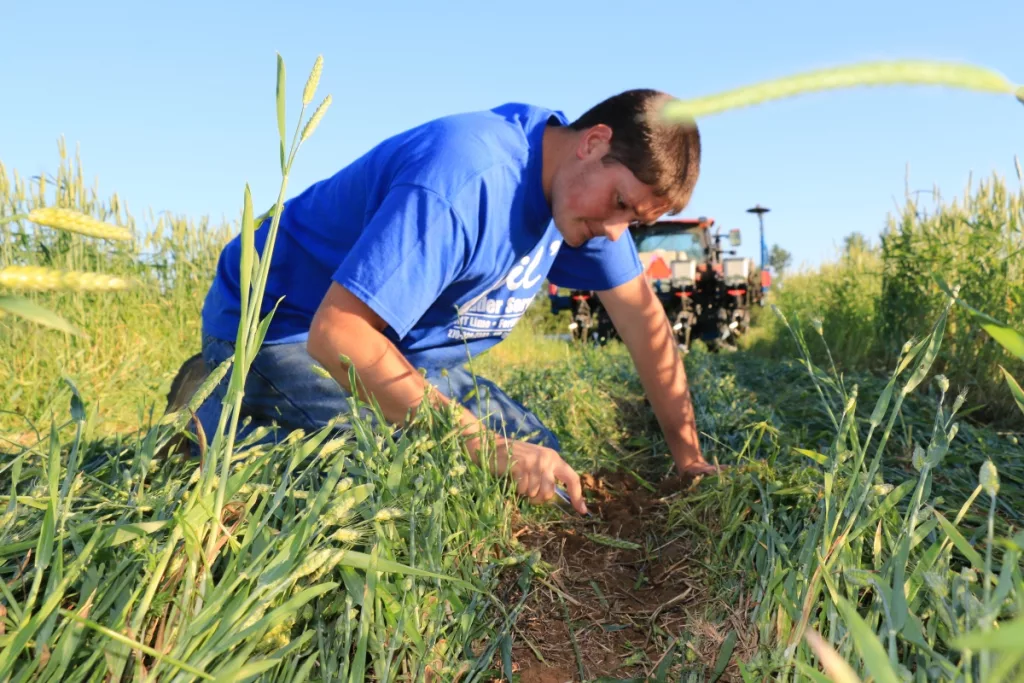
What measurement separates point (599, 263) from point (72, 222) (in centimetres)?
215

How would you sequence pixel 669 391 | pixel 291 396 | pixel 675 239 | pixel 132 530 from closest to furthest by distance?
pixel 132 530, pixel 291 396, pixel 669 391, pixel 675 239

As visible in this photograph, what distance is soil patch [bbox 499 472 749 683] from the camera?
1381mm

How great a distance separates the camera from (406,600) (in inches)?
45.0

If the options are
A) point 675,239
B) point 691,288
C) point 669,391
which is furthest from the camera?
point 675,239

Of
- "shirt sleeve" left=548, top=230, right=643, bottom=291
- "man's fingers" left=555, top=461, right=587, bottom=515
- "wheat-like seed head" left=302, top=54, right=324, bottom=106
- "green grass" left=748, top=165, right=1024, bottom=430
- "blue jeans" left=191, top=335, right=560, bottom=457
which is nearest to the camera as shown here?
"wheat-like seed head" left=302, top=54, right=324, bottom=106

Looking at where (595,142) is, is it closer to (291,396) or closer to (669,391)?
(669,391)

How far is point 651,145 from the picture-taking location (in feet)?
6.07

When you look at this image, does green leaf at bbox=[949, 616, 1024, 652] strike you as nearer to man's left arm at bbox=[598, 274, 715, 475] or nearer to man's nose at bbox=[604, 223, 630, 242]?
man's nose at bbox=[604, 223, 630, 242]

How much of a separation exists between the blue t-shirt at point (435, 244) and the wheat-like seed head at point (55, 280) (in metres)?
1.03

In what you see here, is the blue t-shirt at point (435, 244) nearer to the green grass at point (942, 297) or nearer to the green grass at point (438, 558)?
the green grass at point (438, 558)

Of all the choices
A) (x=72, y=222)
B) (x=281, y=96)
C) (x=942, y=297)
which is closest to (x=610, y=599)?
(x=281, y=96)

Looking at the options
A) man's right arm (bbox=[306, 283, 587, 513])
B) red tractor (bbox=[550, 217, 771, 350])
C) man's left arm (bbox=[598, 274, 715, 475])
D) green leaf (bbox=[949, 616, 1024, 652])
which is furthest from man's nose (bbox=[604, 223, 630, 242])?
red tractor (bbox=[550, 217, 771, 350])

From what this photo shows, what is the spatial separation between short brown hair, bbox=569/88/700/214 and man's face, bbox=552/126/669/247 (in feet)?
0.08

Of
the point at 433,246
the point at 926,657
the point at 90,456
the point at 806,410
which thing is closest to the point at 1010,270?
the point at 806,410
